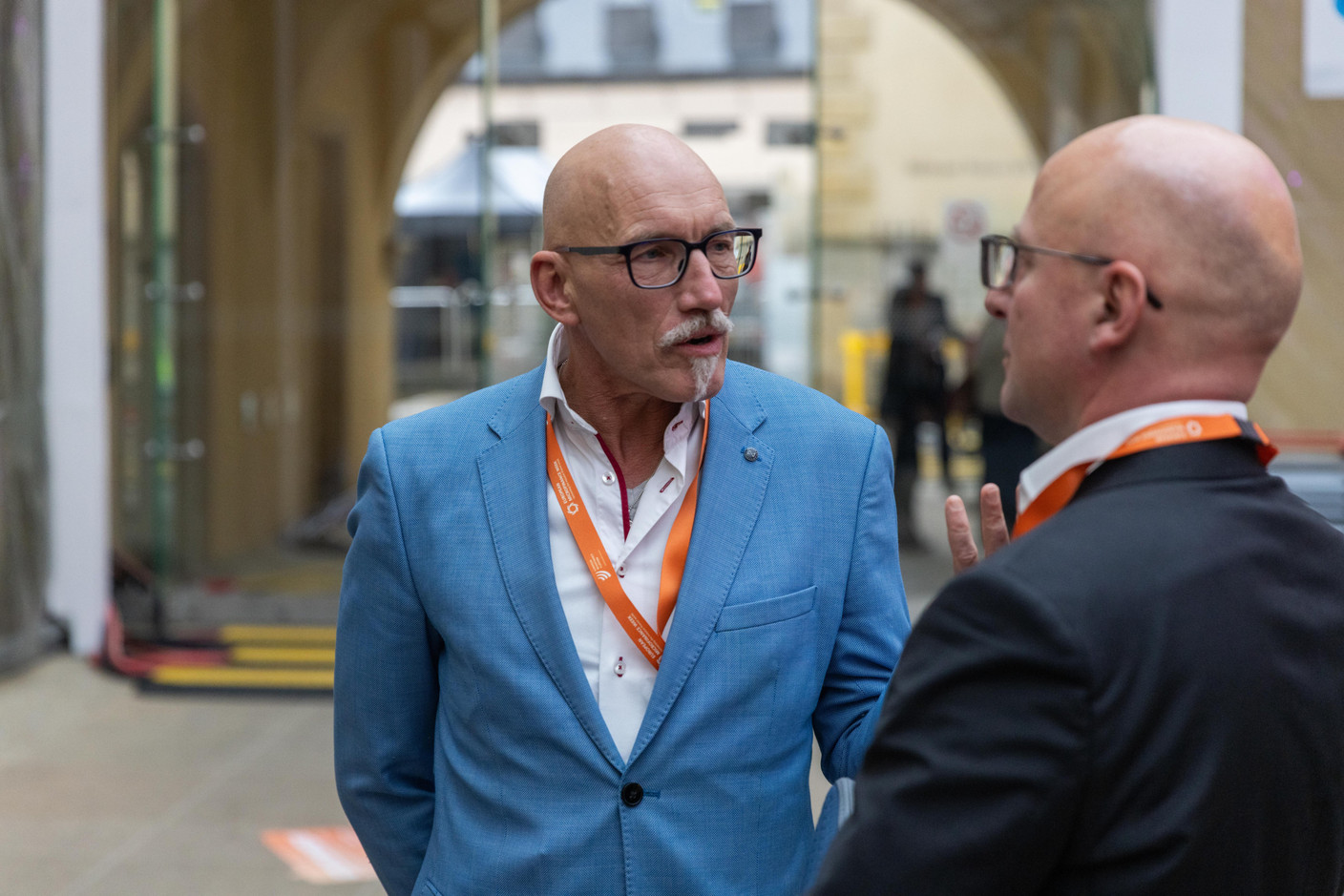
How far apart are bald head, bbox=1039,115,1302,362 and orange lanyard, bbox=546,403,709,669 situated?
78 centimetres

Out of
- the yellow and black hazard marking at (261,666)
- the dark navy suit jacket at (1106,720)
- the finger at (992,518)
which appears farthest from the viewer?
the yellow and black hazard marking at (261,666)

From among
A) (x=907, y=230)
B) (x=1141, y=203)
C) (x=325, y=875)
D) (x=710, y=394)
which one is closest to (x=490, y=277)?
(x=907, y=230)

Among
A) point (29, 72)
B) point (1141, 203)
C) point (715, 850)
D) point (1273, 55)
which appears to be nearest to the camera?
point (1141, 203)

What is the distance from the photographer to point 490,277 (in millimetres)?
7004

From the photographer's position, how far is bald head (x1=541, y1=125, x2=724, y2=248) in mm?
1736

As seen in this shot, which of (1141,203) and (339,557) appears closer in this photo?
(1141,203)

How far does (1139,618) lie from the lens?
1020mm

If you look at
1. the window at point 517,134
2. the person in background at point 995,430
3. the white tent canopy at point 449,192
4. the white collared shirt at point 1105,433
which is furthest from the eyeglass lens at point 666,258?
the white tent canopy at point 449,192

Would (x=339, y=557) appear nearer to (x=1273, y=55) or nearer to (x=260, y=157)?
(x=260, y=157)

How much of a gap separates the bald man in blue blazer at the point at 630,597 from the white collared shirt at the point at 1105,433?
0.61 meters

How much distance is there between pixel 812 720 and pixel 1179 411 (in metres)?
0.90

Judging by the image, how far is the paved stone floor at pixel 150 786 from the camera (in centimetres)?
407

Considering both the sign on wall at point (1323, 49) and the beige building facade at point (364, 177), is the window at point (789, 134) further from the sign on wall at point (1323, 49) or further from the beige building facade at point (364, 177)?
the sign on wall at point (1323, 49)

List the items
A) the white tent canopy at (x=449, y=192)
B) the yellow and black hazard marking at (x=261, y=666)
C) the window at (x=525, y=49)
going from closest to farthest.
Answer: the yellow and black hazard marking at (x=261, y=666) → the window at (x=525, y=49) → the white tent canopy at (x=449, y=192)
